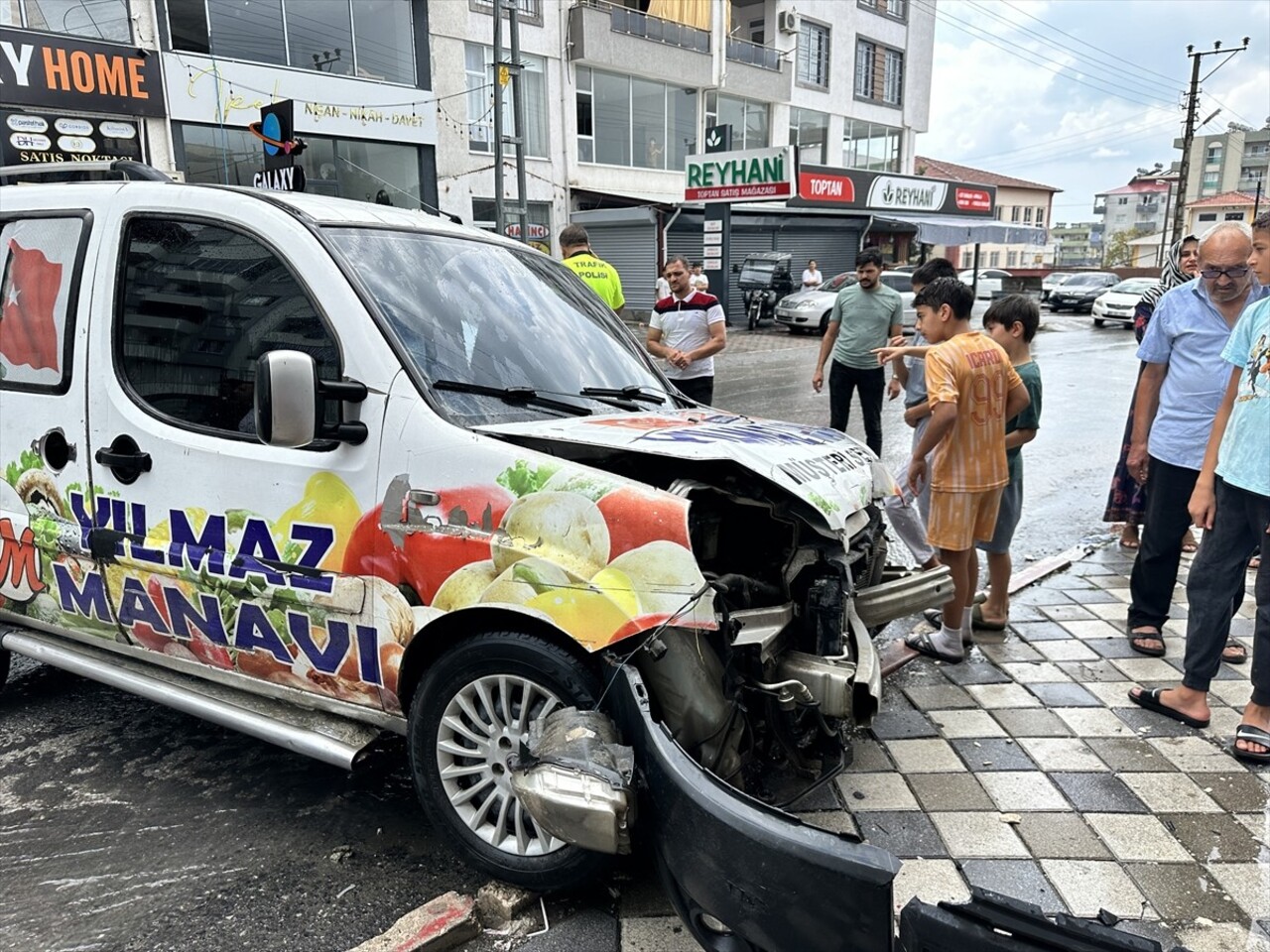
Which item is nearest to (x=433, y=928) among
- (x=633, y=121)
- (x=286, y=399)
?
(x=286, y=399)

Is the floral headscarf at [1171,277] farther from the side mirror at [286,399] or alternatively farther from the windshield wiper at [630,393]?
the side mirror at [286,399]

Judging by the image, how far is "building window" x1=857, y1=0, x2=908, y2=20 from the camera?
1313 inches

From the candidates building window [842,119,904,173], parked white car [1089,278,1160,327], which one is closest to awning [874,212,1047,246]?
building window [842,119,904,173]

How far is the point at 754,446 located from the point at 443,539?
1.01 m

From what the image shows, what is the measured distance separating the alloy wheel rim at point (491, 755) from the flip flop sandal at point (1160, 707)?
2824 mm

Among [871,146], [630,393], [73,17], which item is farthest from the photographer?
[871,146]

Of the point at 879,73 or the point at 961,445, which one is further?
the point at 879,73

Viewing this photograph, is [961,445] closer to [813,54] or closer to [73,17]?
[73,17]

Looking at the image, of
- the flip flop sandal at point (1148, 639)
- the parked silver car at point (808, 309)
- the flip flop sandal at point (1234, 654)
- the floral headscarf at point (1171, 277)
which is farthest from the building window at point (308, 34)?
the flip flop sandal at point (1234, 654)

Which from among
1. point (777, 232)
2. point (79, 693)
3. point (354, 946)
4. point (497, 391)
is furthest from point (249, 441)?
point (777, 232)

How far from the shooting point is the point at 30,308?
3354 mm

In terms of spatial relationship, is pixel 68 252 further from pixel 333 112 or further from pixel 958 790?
pixel 333 112

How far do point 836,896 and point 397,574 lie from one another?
151 cm

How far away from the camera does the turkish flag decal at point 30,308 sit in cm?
328
